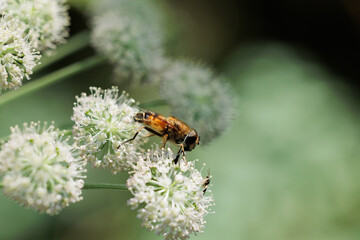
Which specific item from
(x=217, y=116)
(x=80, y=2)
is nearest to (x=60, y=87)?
(x=80, y=2)

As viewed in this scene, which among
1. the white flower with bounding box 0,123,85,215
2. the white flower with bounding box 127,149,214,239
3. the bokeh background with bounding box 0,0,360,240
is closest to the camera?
the white flower with bounding box 0,123,85,215

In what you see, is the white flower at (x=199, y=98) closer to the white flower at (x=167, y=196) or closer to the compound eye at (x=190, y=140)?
the compound eye at (x=190, y=140)

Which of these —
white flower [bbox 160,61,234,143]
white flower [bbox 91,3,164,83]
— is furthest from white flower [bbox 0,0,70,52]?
white flower [bbox 160,61,234,143]

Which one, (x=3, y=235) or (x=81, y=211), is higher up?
(x=81, y=211)

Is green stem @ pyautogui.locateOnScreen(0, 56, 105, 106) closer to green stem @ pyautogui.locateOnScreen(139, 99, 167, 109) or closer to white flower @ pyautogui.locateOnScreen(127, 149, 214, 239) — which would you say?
green stem @ pyautogui.locateOnScreen(139, 99, 167, 109)

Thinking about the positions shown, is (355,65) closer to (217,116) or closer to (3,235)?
(217,116)

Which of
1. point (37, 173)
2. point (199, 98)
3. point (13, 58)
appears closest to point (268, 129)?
point (199, 98)
